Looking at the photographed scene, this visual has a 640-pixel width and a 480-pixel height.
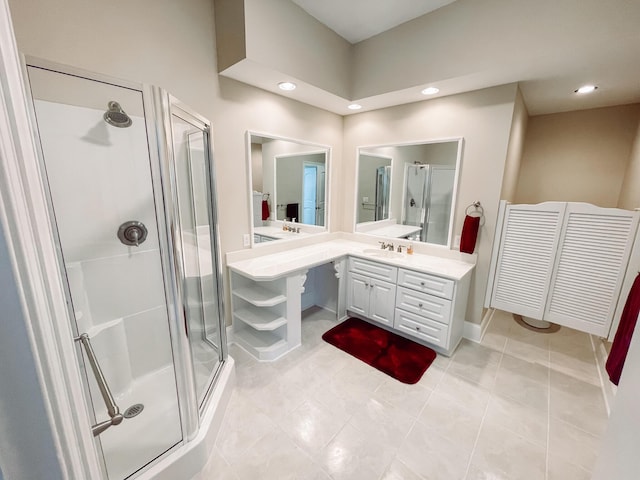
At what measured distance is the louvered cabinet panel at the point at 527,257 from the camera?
230 centimetres

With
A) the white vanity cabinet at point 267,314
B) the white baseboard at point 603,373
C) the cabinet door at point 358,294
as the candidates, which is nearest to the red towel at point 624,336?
the white baseboard at point 603,373

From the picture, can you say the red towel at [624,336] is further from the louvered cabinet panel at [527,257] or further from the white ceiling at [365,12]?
the white ceiling at [365,12]

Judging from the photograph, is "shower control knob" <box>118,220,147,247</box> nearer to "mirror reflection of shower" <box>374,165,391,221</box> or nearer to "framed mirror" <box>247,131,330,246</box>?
"framed mirror" <box>247,131,330,246</box>

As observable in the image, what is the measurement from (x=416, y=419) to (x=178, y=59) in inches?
119

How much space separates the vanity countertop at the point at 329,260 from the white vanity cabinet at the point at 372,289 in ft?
0.33

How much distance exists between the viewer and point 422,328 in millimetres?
2461

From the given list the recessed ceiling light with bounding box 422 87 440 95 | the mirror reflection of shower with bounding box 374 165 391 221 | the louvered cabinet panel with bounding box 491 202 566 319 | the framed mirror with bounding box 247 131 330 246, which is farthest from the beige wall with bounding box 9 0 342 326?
the louvered cabinet panel with bounding box 491 202 566 319

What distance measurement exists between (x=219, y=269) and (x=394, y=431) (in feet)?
5.47

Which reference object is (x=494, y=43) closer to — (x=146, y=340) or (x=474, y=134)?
(x=474, y=134)

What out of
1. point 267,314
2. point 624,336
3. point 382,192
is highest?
point 382,192

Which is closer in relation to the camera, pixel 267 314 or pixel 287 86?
pixel 287 86

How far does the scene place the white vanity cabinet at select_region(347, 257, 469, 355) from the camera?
7.57 ft

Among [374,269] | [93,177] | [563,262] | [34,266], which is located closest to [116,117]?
[93,177]

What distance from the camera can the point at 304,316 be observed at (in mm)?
3119
